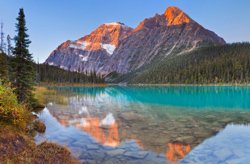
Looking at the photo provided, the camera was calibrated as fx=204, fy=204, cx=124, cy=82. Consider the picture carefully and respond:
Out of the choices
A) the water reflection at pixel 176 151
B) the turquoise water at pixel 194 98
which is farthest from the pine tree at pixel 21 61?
the turquoise water at pixel 194 98

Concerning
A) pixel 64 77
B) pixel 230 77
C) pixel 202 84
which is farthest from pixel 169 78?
pixel 64 77

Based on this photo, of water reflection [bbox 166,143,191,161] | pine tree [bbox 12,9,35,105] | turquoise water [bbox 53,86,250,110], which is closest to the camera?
water reflection [bbox 166,143,191,161]

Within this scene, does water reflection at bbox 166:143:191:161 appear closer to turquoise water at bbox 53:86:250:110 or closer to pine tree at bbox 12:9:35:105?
pine tree at bbox 12:9:35:105

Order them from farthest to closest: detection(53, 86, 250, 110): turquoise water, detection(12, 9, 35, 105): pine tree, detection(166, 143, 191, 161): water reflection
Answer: detection(53, 86, 250, 110): turquoise water
detection(12, 9, 35, 105): pine tree
detection(166, 143, 191, 161): water reflection

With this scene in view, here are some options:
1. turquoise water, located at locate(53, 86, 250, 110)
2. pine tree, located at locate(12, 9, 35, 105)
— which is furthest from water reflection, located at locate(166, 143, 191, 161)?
turquoise water, located at locate(53, 86, 250, 110)

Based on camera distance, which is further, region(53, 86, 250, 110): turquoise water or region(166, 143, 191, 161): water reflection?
region(53, 86, 250, 110): turquoise water

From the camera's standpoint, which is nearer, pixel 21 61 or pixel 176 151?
pixel 176 151

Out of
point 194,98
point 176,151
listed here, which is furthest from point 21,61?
point 194,98

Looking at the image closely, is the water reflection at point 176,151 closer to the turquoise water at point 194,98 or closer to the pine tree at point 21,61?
the pine tree at point 21,61

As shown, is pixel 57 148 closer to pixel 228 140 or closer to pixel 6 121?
pixel 6 121

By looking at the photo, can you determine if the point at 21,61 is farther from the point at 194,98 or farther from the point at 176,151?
the point at 194,98

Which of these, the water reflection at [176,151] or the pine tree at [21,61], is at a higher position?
the pine tree at [21,61]

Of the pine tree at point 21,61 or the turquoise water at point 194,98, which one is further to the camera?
the turquoise water at point 194,98

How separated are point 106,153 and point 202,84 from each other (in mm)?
158375
